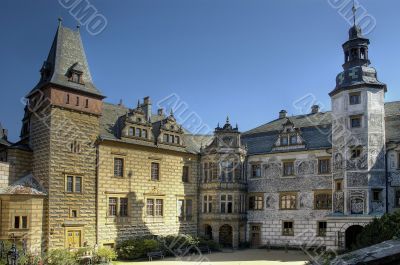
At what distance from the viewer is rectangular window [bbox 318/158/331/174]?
2888 centimetres

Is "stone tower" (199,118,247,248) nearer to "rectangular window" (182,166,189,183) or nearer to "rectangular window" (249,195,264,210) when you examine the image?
"rectangular window" (249,195,264,210)

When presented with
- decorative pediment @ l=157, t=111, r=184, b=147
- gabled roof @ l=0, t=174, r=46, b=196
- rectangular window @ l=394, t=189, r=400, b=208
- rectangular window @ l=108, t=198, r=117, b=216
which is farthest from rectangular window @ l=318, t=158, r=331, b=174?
gabled roof @ l=0, t=174, r=46, b=196

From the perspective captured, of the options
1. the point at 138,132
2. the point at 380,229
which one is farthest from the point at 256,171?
the point at 380,229

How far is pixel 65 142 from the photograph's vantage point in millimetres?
24859

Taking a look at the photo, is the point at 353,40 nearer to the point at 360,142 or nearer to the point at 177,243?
the point at 360,142

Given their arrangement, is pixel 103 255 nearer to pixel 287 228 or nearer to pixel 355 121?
pixel 287 228

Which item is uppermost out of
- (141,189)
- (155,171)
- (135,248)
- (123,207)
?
(155,171)

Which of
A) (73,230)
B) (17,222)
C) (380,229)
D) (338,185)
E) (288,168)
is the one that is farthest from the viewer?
(288,168)

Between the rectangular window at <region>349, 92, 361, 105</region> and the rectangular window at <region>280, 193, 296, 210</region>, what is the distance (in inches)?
309

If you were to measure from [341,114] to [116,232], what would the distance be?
53.7 feet

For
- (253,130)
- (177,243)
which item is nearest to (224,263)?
(177,243)

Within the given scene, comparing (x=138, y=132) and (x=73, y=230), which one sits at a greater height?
(x=138, y=132)

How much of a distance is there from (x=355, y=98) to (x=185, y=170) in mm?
13207

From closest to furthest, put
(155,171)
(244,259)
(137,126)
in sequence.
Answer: (244,259) < (137,126) < (155,171)
